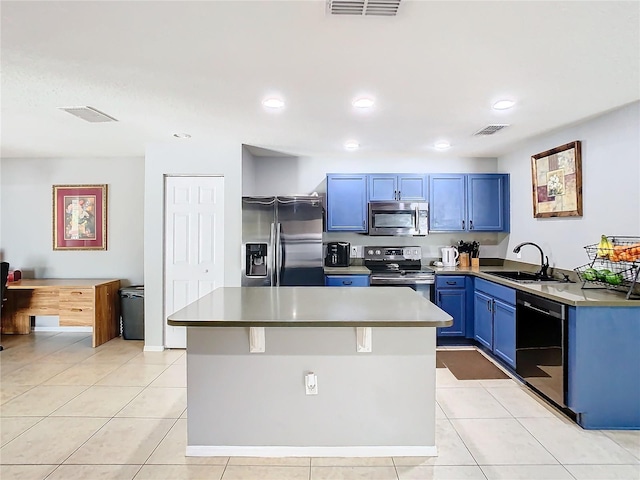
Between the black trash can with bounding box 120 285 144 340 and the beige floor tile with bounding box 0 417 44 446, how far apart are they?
1.96m

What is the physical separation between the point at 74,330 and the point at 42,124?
9.72ft

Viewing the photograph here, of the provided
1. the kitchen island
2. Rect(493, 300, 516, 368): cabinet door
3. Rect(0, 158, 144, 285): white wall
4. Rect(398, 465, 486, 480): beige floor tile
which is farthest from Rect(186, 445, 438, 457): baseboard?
Rect(0, 158, 144, 285): white wall

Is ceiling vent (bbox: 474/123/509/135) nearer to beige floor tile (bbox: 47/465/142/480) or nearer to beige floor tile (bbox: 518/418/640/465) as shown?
beige floor tile (bbox: 518/418/640/465)

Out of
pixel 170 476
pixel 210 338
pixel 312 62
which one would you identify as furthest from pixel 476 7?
pixel 170 476

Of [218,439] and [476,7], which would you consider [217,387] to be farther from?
[476,7]

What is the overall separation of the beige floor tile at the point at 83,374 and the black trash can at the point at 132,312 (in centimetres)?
84

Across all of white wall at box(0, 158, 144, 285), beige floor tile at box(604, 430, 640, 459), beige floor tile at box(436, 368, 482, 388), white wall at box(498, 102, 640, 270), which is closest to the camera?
beige floor tile at box(604, 430, 640, 459)

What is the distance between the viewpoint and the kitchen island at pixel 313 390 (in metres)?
2.24

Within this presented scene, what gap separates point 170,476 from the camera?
6.80 feet

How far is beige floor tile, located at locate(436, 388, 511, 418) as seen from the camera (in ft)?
9.08

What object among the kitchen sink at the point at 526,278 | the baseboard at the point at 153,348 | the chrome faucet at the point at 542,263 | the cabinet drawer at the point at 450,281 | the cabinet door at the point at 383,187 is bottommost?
the baseboard at the point at 153,348

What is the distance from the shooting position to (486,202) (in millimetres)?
4727

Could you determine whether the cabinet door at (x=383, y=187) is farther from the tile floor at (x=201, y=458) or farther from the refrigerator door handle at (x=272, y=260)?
the tile floor at (x=201, y=458)

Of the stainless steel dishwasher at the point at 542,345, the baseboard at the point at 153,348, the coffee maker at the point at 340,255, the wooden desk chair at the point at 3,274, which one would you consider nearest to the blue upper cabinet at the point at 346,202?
the coffee maker at the point at 340,255
